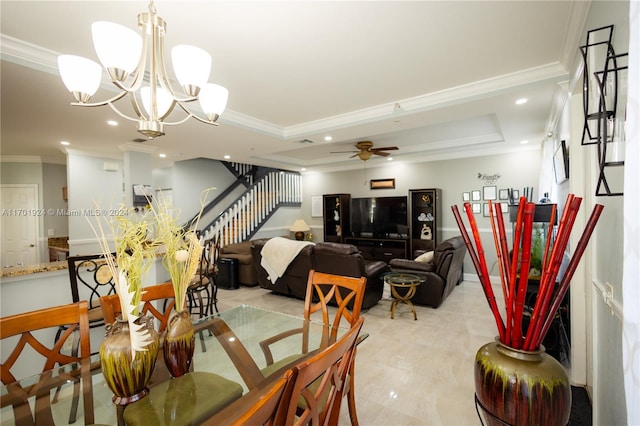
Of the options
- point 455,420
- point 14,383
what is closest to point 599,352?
point 455,420

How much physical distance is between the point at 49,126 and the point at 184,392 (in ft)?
13.1

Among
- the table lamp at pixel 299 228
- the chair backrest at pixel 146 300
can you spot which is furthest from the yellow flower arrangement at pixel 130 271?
the table lamp at pixel 299 228

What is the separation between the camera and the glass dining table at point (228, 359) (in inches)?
49.3

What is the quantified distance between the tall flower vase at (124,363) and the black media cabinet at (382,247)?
228 inches

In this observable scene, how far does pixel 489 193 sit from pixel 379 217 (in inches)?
90.8

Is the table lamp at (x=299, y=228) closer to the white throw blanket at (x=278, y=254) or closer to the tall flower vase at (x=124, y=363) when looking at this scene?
the white throw blanket at (x=278, y=254)

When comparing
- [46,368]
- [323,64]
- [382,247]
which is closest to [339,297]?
[46,368]

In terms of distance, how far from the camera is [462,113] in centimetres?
339

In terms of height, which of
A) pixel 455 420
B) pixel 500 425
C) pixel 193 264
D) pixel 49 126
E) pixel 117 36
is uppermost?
pixel 49 126

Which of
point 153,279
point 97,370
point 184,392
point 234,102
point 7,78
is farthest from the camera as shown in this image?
point 234,102

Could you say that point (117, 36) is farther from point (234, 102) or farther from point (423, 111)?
point (423, 111)

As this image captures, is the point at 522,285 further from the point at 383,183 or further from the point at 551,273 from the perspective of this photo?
A: the point at 383,183

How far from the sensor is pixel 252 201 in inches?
295

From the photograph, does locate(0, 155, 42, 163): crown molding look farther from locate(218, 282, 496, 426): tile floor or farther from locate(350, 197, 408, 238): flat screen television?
locate(350, 197, 408, 238): flat screen television
